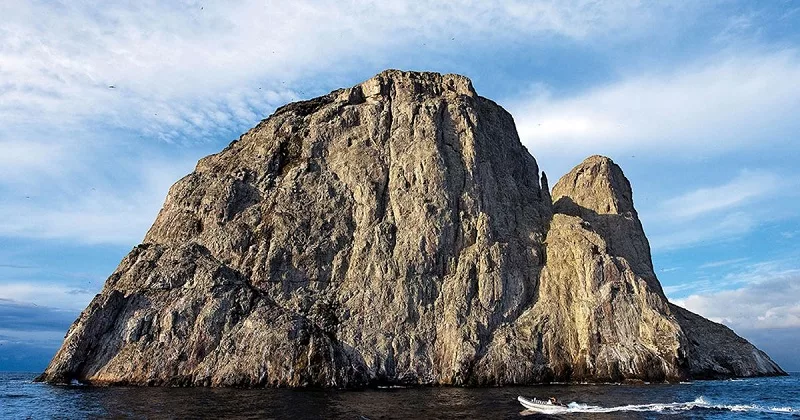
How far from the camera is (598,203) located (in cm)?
12431

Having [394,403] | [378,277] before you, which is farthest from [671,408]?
[378,277]

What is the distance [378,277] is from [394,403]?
104 feet

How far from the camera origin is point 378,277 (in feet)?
286

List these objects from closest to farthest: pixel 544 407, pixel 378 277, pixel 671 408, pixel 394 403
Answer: pixel 544 407, pixel 671 408, pixel 394 403, pixel 378 277

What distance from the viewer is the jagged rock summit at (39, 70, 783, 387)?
7631 cm

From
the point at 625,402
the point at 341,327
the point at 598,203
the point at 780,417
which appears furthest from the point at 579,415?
the point at 598,203

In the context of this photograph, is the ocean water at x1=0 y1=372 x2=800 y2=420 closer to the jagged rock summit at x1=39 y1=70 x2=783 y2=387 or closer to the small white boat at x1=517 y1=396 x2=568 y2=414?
the small white boat at x1=517 y1=396 x2=568 y2=414

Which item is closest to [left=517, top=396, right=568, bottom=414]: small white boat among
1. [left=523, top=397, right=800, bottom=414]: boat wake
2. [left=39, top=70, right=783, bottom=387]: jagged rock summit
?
[left=523, top=397, right=800, bottom=414]: boat wake

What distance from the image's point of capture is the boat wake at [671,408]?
5025 centimetres

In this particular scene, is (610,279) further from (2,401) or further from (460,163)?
(2,401)

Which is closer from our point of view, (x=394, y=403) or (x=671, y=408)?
(x=671, y=408)

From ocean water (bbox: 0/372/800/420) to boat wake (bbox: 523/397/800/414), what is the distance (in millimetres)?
85

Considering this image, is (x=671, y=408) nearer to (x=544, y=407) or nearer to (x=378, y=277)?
(x=544, y=407)

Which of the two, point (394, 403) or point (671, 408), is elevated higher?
point (394, 403)
